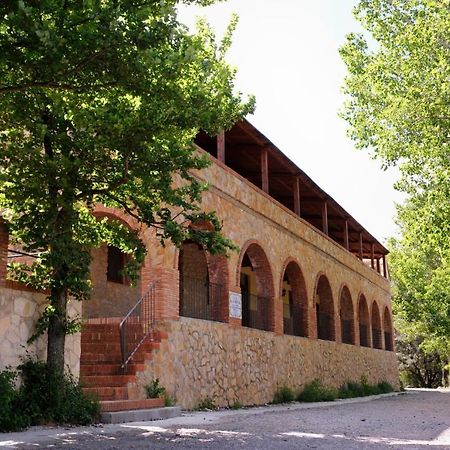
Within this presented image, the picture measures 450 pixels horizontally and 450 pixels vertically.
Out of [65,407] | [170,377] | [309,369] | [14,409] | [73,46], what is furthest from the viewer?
[309,369]

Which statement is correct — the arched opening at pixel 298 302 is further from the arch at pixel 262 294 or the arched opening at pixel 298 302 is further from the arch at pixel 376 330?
the arch at pixel 376 330

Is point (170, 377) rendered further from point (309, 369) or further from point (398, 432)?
point (309, 369)

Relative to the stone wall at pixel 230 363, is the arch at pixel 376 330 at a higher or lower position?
higher

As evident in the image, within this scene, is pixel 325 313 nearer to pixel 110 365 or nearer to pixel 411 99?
pixel 411 99

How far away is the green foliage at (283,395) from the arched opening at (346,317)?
26.4 ft

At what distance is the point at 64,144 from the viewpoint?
8.59 meters

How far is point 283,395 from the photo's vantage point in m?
17.5

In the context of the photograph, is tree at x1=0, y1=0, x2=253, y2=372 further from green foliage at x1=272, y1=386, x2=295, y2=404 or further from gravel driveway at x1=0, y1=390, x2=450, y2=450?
green foliage at x1=272, y1=386, x2=295, y2=404

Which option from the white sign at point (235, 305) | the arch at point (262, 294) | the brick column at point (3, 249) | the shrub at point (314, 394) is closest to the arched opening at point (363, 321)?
the shrub at point (314, 394)

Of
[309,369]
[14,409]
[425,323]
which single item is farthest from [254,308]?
[425,323]

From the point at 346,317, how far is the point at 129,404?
17554 mm

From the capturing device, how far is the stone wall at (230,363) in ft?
41.1

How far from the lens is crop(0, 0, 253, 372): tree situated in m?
6.07

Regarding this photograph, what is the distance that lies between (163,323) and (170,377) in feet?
3.44
